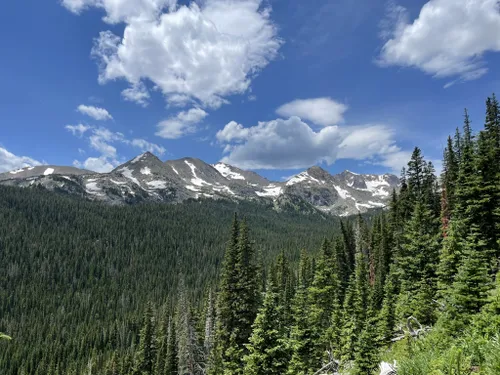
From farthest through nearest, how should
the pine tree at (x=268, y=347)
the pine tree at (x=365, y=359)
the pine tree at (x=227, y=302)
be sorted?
1. the pine tree at (x=227, y=302)
2. the pine tree at (x=268, y=347)
3. the pine tree at (x=365, y=359)

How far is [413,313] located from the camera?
3088 centimetres

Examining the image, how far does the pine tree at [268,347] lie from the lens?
82.5ft

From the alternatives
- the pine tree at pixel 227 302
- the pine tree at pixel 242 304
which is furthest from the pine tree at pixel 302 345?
the pine tree at pixel 227 302

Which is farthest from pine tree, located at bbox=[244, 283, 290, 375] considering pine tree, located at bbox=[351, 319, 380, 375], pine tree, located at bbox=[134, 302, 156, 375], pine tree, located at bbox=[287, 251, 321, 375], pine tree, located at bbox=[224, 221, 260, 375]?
pine tree, located at bbox=[134, 302, 156, 375]

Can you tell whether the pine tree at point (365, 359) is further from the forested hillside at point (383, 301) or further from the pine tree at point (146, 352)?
the pine tree at point (146, 352)

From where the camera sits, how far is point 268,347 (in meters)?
25.5

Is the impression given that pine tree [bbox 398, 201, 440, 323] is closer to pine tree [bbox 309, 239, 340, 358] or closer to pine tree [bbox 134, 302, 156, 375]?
pine tree [bbox 309, 239, 340, 358]

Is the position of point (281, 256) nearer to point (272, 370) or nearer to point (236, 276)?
point (236, 276)

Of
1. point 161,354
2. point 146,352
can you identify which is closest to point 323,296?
point 161,354

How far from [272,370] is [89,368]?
353ft

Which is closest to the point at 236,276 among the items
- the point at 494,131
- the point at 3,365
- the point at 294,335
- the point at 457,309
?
the point at 294,335

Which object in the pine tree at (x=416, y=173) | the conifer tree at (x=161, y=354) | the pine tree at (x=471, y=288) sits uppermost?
the pine tree at (x=416, y=173)

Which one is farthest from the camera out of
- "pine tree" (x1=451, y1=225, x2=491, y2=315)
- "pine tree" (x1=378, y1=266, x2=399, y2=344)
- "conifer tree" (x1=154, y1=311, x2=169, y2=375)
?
"conifer tree" (x1=154, y1=311, x2=169, y2=375)

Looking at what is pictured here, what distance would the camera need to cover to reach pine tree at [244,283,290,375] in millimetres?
25156
